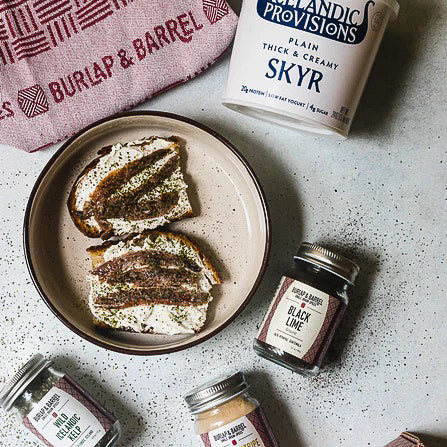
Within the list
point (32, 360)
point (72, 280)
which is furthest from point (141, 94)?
point (32, 360)

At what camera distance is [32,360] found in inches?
49.2

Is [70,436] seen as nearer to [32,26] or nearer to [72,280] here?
[72,280]

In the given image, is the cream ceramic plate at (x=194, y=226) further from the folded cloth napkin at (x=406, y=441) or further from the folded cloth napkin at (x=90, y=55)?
the folded cloth napkin at (x=406, y=441)

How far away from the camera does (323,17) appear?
1039mm

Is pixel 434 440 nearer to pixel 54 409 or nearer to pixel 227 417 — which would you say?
pixel 227 417

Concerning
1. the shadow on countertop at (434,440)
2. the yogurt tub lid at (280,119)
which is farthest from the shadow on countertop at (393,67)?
the shadow on countertop at (434,440)

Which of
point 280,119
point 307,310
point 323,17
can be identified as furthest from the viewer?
point 280,119

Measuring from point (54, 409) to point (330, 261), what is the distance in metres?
0.63

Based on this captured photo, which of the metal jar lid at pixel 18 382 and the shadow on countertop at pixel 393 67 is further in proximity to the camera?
the shadow on countertop at pixel 393 67

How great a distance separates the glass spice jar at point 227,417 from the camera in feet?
3.93

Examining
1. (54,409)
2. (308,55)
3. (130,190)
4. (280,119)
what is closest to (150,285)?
(130,190)

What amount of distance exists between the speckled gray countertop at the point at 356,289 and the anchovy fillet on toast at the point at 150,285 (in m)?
0.10

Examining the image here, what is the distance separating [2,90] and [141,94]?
0.28 meters

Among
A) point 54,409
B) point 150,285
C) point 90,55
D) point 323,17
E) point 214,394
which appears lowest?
point 54,409
